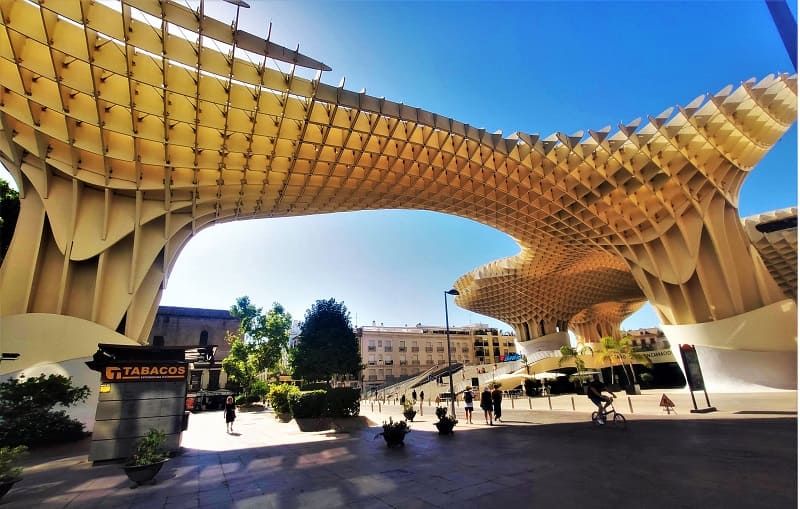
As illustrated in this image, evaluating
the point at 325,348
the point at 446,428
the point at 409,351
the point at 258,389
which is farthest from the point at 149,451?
the point at 409,351

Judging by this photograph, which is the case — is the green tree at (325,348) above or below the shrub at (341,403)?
above

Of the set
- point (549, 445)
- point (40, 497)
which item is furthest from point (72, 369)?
point (549, 445)

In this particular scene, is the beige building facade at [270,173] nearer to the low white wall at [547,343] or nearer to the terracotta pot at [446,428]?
the terracotta pot at [446,428]

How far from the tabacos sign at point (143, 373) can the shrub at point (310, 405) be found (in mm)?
7419

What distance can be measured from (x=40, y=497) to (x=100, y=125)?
16.7m

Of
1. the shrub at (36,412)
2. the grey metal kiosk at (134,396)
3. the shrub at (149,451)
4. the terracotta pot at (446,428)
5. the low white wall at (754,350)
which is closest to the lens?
the shrub at (149,451)

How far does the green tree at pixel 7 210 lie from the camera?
23078mm

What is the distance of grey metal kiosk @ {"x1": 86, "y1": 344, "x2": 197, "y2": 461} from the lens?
1141cm

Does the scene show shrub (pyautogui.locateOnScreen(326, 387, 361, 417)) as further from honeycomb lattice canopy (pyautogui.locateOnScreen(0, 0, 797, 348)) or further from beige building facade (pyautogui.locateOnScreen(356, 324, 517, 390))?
beige building facade (pyautogui.locateOnScreen(356, 324, 517, 390))

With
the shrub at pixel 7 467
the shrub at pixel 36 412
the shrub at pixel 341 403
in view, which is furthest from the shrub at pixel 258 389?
the shrub at pixel 7 467

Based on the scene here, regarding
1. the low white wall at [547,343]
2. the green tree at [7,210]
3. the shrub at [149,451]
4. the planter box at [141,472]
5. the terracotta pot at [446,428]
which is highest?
the green tree at [7,210]

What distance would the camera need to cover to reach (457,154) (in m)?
25.1

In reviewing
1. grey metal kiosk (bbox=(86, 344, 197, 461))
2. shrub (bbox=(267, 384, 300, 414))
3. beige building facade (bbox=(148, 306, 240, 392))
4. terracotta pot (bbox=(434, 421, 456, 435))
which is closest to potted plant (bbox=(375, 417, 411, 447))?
terracotta pot (bbox=(434, 421, 456, 435))

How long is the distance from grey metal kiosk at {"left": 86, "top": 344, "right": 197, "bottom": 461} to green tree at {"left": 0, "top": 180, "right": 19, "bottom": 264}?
63.2 feet
